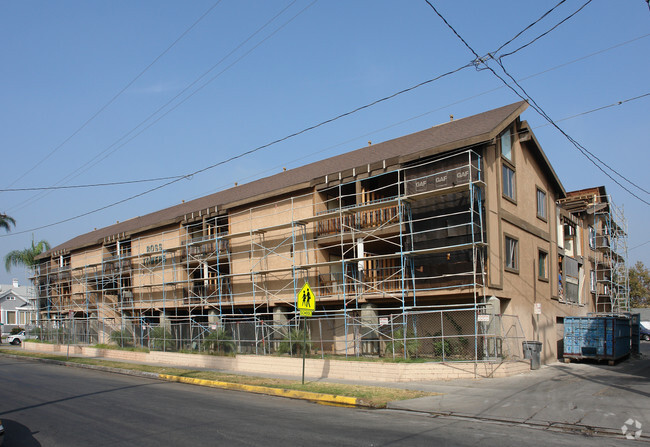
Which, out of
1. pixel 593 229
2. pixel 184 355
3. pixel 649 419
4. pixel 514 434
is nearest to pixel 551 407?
pixel 649 419

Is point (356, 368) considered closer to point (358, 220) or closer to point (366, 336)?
point (366, 336)

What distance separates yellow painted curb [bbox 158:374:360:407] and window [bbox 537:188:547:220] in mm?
16326

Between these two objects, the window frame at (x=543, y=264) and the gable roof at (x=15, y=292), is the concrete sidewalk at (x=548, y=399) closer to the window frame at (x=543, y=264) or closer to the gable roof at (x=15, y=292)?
the window frame at (x=543, y=264)

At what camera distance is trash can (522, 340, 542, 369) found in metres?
20.2

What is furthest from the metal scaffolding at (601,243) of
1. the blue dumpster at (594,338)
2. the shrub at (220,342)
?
the shrub at (220,342)

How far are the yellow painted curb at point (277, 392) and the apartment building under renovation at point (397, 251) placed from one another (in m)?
4.28

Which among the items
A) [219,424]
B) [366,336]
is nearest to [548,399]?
[219,424]

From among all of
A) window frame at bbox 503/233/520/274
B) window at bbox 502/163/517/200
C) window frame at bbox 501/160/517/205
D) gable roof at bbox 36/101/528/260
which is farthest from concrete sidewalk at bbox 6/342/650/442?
gable roof at bbox 36/101/528/260

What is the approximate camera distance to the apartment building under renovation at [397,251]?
19.8 meters

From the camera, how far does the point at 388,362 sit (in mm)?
17891

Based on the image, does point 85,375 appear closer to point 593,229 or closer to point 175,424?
point 175,424

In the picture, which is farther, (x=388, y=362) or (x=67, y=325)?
(x=67, y=325)

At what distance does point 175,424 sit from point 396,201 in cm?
1257

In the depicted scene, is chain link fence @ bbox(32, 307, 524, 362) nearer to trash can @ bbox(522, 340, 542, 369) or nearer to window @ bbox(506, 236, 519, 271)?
trash can @ bbox(522, 340, 542, 369)
